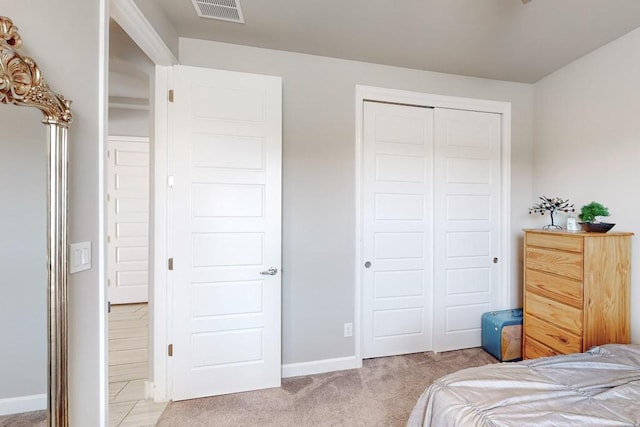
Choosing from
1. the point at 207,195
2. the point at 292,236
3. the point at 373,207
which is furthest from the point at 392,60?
the point at 207,195

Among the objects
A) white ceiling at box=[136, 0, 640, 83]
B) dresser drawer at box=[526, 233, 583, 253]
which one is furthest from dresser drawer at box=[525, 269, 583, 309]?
white ceiling at box=[136, 0, 640, 83]

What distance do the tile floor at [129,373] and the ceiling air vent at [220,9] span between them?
267 cm

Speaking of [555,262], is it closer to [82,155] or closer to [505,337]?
[505,337]

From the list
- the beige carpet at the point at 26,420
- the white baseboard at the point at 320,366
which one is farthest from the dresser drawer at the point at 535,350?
the beige carpet at the point at 26,420

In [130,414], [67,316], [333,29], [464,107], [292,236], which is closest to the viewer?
[67,316]

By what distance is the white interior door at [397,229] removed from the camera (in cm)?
256

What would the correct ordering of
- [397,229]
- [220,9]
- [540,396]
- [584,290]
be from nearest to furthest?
[540,396] < [220,9] < [584,290] < [397,229]

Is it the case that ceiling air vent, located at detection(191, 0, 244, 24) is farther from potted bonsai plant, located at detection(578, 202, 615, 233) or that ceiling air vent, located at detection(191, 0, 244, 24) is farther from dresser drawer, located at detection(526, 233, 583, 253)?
potted bonsai plant, located at detection(578, 202, 615, 233)

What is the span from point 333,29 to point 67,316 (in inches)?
87.1

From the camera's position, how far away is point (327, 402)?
79.0 inches

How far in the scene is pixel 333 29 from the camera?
2025 mm

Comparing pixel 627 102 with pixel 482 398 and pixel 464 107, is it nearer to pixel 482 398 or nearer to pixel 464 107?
pixel 464 107

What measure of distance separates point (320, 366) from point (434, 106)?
256 cm

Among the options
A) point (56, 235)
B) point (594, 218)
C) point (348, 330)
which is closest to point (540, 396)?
point (348, 330)
